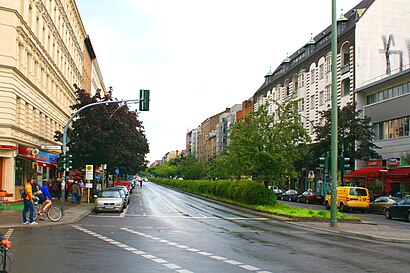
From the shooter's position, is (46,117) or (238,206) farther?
(46,117)

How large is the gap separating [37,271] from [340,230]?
13696 millimetres

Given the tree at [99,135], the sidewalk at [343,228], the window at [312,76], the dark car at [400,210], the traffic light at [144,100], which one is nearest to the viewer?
the sidewalk at [343,228]

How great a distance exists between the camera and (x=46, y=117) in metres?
41.2

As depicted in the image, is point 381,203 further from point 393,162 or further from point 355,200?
point 393,162

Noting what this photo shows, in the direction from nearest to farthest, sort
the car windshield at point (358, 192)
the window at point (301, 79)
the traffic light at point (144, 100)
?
the traffic light at point (144, 100), the car windshield at point (358, 192), the window at point (301, 79)

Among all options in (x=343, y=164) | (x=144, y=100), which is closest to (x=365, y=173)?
(x=343, y=164)

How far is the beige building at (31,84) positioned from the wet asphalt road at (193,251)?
415 inches

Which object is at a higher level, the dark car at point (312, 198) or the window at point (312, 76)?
the window at point (312, 76)

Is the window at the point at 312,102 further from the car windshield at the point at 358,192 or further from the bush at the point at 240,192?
the car windshield at the point at 358,192

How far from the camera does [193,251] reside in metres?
13.2

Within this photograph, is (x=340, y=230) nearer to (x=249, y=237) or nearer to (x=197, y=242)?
(x=249, y=237)

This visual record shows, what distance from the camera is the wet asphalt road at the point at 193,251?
10.7 m

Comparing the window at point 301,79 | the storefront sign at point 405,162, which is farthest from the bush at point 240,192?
the window at point 301,79

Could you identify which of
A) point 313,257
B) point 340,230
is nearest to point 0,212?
point 340,230
